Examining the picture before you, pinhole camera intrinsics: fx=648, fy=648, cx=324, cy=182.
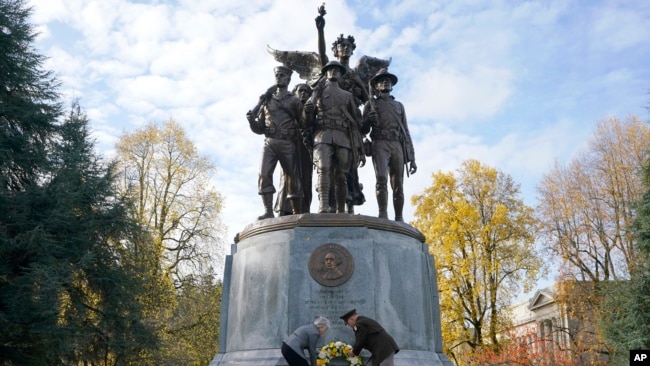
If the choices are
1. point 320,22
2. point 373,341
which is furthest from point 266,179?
point 373,341

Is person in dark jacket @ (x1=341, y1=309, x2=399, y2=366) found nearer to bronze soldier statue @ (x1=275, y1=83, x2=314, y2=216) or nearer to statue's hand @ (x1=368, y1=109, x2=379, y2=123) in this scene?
bronze soldier statue @ (x1=275, y1=83, x2=314, y2=216)

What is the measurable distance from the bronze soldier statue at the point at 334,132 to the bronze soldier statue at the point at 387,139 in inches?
14.3

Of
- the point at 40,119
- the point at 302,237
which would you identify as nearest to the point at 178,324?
the point at 40,119

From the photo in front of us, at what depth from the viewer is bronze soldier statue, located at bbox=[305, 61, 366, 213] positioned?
1040 centimetres

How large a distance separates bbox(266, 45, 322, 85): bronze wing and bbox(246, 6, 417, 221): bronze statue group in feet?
2.72

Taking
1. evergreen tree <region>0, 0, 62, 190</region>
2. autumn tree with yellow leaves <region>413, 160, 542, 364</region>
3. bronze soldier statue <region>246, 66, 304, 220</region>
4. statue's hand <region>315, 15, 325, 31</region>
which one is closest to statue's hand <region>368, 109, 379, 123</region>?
bronze soldier statue <region>246, 66, 304, 220</region>

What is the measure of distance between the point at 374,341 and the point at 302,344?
2.89 feet

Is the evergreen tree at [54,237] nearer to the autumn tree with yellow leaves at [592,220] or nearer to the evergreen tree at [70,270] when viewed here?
the evergreen tree at [70,270]

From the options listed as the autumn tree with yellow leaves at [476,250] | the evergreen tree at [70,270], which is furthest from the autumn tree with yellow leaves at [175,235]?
the autumn tree with yellow leaves at [476,250]

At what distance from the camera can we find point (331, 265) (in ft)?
30.8

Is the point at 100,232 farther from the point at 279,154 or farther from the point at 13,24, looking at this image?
the point at 279,154

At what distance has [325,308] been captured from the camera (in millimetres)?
9180

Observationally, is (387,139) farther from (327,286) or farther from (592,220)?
(592,220)

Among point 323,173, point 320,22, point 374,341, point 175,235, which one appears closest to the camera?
point 374,341
